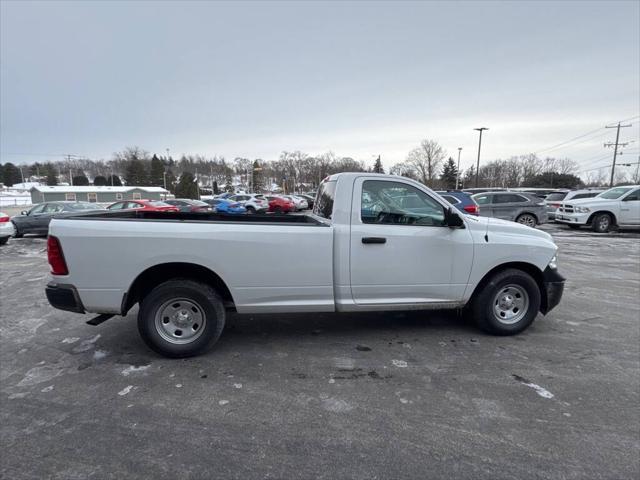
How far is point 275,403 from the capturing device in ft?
9.63

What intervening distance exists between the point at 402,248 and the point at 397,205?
500 mm

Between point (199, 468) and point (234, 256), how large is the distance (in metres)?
1.84

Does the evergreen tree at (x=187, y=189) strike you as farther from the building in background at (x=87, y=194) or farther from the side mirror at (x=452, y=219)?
the side mirror at (x=452, y=219)

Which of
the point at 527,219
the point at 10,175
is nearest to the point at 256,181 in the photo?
the point at 10,175

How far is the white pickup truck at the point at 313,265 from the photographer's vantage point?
134 inches

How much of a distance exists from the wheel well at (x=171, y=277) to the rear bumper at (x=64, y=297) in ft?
1.44

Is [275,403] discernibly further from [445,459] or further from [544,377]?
[544,377]

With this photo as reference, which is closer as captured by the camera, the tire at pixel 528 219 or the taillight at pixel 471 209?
the taillight at pixel 471 209

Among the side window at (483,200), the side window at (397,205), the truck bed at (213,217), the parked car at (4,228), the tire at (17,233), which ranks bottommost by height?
the tire at (17,233)

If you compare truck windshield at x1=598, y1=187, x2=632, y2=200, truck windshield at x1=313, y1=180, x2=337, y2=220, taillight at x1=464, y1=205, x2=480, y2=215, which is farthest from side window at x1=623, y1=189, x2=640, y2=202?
truck windshield at x1=313, y1=180, x2=337, y2=220

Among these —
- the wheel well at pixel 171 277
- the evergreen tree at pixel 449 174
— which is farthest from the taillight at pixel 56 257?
the evergreen tree at pixel 449 174

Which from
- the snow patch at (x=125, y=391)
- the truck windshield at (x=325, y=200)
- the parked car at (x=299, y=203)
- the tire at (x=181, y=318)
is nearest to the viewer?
the snow patch at (x=125, y=391)

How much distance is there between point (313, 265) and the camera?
12.1 feet

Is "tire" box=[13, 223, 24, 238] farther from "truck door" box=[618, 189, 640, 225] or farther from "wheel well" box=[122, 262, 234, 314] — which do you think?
"truck door" box=[618, 189, 640, 225]
